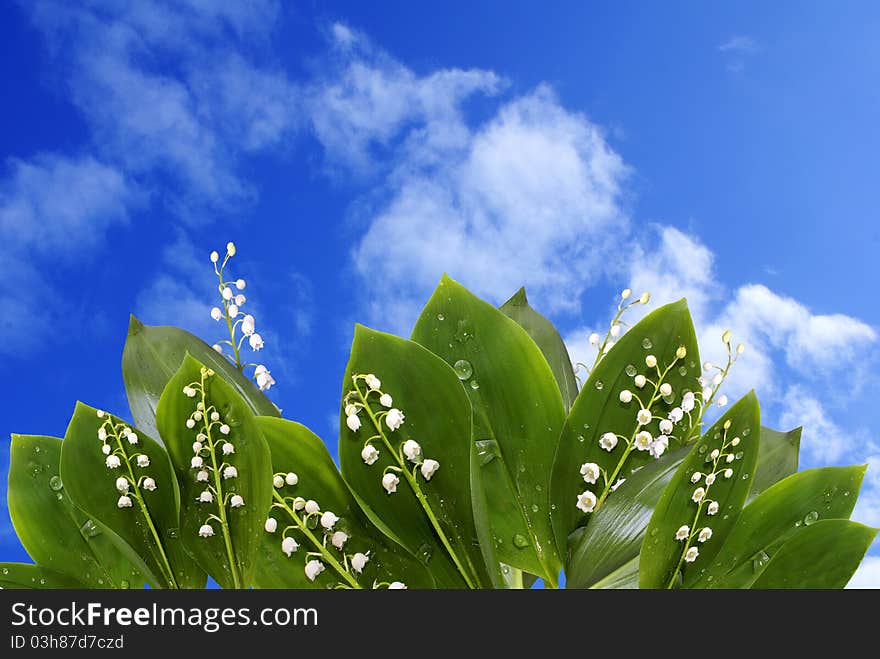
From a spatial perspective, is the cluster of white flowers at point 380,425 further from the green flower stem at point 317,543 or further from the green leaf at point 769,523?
the green leaf at point 769,523

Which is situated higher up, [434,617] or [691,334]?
[691,334]

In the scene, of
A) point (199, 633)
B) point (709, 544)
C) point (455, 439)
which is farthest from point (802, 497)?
point (199, 633)

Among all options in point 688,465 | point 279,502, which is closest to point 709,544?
point 688,465

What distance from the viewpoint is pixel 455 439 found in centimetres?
33

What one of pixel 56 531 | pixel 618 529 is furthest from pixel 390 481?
pixel 56 531

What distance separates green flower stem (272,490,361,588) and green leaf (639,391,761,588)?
131 mm

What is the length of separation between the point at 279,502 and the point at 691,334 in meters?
0.21

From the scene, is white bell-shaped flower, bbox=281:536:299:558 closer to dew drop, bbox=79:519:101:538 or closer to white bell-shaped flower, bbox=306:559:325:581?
white bell-shaped flower, bbox=306:559:325:581

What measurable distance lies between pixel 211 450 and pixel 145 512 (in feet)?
0.20

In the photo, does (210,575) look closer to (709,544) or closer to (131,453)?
(131,453)

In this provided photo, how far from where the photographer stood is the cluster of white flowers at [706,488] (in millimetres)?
332

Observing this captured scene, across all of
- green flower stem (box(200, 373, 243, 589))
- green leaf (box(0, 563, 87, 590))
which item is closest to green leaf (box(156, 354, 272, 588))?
green flower stem (box(200, 373, 243, 589))

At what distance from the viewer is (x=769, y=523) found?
0.38 meters

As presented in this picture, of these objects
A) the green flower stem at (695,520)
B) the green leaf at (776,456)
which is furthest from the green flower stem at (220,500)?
the green leaf at (776,456)
